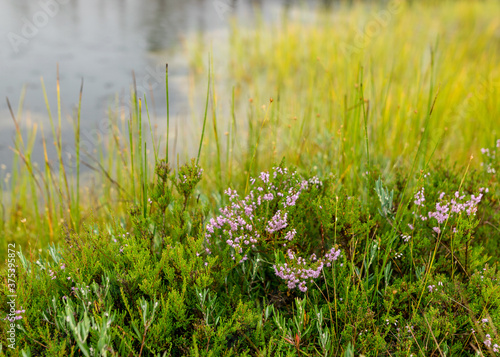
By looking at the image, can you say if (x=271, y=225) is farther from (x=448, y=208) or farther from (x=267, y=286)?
(x=448, y=208)

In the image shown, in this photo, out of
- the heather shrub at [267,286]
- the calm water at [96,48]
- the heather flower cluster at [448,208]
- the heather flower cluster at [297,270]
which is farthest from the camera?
the calm water at [96,48]

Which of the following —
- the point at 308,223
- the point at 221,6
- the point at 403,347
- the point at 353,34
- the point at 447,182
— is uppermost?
the point at 221,6

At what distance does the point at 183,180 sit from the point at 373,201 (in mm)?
1147

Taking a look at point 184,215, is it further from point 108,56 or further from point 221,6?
point 221,6

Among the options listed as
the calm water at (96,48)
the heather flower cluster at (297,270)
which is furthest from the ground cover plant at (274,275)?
the calm water at (96,48)

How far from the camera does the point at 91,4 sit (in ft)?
Result: 45.5

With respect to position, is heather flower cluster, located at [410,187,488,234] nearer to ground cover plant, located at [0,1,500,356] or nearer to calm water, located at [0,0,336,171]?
ground cover plant, located at [0,1,500,356]

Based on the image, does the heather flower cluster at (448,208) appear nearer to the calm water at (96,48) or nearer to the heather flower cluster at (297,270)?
the heather flower cluster at (297,270)

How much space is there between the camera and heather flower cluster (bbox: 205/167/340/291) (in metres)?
1.77

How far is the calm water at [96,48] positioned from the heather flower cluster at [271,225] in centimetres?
416

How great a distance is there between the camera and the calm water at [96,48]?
6.79 metres

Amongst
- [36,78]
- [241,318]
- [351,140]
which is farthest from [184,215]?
[36,78]

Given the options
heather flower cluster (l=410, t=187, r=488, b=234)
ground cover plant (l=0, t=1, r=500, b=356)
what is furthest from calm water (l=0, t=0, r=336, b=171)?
heather flower cluster (l=410, t=187, r=488, b=234)

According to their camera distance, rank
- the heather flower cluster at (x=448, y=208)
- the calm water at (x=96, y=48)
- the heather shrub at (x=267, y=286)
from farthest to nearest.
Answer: the calm water at (x=96, y=48)
the heather flower cluster at (x=448, y=208)
the heather shrub at (x=267, y=286)
